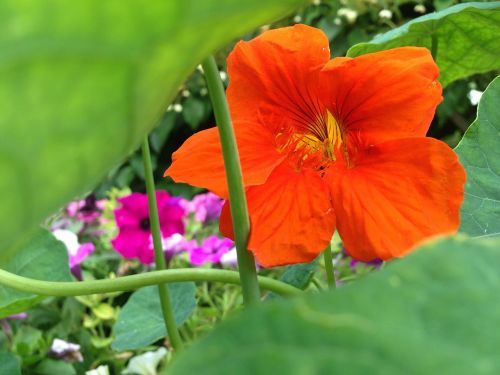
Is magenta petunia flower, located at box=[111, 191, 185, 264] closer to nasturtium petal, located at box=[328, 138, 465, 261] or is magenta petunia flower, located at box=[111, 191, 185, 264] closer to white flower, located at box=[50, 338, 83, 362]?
white flower, located at box=[50, 338, 83, 362]

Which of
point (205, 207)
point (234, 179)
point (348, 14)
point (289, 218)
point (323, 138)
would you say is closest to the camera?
point (234, 179)

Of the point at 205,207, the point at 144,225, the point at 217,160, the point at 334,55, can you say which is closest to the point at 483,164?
the point at 217,160

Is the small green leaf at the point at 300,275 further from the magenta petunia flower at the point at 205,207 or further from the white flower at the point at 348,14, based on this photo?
the white flower at the point at 348,14

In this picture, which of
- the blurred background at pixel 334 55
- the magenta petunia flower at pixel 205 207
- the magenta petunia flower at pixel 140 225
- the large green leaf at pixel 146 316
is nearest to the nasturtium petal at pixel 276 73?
the large green leaf at pixel 146 316

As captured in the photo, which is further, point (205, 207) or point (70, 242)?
point (205, 207)

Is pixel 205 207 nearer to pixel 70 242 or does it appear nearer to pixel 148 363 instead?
pixel 70 242

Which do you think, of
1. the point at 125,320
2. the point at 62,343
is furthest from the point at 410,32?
the point at 62,343

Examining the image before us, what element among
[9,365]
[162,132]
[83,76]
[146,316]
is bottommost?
[162,132]

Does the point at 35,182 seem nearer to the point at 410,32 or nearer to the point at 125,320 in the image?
the point at 410,32
